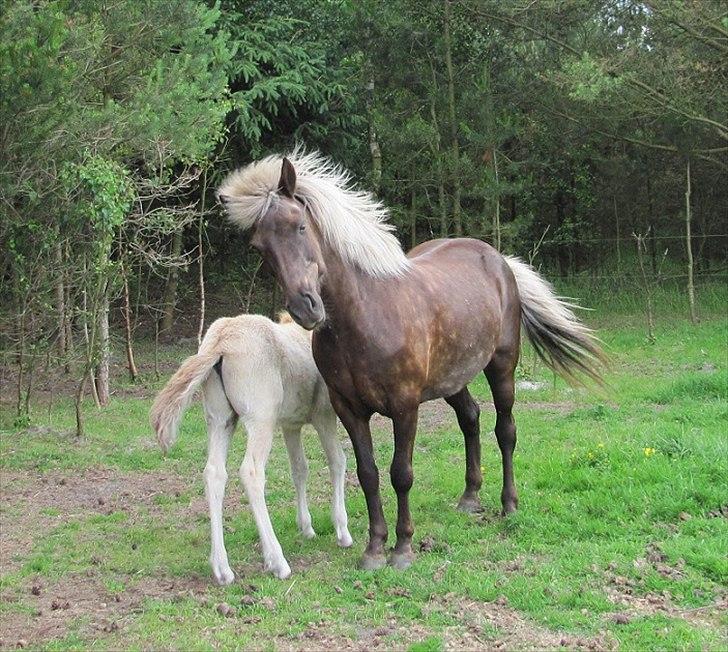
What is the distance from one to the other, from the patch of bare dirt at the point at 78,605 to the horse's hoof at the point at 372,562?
93cm

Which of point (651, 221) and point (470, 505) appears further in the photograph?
point (651, 221)

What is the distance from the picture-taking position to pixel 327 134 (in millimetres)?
16031

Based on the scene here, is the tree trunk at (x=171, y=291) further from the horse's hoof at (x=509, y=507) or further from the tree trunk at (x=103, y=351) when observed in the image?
the horse's hoof at (x=509, y=507)

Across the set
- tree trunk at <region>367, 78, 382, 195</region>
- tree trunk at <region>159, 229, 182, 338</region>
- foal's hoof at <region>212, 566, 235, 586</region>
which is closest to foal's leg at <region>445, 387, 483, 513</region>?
foal's hoof at <region>212, 566, 235, 586</region>

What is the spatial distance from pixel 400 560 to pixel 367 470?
0.57 meters

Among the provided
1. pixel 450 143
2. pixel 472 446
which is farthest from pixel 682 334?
pixel 472 446

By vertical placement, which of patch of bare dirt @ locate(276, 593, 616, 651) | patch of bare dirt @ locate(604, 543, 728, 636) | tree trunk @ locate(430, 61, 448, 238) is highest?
tree trunk @ locate(430, 61, 448, 238)

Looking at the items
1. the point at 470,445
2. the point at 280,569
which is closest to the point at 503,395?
the point at 470,445

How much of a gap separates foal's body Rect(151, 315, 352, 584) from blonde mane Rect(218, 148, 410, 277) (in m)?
0.81

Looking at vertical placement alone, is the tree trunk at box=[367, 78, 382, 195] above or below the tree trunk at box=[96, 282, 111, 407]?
above

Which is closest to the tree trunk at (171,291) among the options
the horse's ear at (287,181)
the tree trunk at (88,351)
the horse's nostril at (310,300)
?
the tree trunk at (88,351)

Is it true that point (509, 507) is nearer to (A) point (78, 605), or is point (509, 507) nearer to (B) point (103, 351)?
(A) point (78, 605)

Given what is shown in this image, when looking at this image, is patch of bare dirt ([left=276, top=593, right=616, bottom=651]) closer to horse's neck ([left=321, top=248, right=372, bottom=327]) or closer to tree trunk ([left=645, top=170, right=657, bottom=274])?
horse's neck ([left=321, top=248, right=372, bottom=327])

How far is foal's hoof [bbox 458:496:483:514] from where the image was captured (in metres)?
6.10
